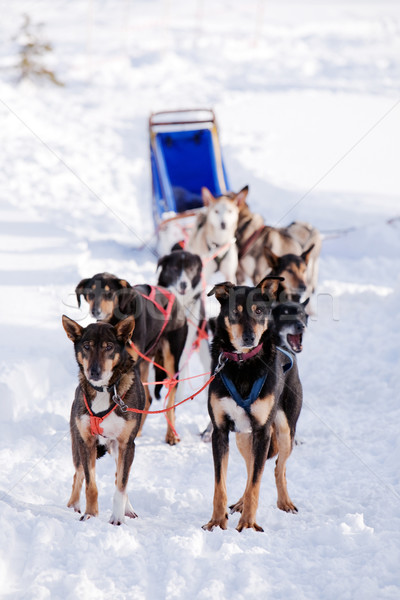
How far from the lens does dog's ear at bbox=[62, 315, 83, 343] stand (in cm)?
340

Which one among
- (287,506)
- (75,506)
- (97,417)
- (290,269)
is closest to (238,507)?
(287,506)

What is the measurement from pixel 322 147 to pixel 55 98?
302 inches

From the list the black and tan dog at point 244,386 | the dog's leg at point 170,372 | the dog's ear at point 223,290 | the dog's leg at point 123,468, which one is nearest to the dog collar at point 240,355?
the black and tan dog at point 244,386

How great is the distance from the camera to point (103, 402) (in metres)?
3.44

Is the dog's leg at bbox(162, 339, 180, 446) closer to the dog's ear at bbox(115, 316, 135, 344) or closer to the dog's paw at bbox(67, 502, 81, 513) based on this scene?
the dog's paw at bbox(67, 502, 81, 513)

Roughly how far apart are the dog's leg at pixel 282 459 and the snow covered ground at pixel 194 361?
0.39ft

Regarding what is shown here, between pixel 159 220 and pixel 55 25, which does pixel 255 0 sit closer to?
pixel 55 25

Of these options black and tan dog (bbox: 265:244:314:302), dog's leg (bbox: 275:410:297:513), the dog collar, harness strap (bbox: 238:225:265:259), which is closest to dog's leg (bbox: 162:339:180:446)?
dog's leg (bbox: 275:410:297:513)

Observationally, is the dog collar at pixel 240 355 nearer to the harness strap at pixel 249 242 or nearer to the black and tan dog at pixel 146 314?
the black and tan dog at pixel 146 314

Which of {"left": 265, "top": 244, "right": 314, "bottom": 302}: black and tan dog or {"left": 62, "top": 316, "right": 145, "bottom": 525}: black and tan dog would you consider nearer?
{"left": 62, "top": 316, "right": 145, "bottom": 525}: black and tan dog

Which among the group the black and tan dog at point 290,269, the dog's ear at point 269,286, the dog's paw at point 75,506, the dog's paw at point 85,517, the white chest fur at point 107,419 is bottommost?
the dog's paw at point 75,506

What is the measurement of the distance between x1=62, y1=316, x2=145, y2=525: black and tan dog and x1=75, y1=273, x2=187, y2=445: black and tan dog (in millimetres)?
878

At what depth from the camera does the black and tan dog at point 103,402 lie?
3.39m

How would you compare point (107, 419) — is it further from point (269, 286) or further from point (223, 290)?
point (269, 286)
